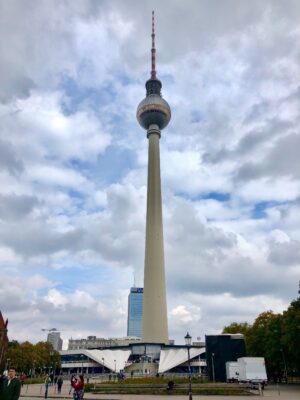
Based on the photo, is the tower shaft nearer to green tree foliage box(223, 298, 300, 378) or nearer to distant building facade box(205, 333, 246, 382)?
green tree foliage box(223, 298, 300, 378)

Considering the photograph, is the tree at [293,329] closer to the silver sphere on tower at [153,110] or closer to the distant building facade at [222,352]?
the distant building facade at [222,352]

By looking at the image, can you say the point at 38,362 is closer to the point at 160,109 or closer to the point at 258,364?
the point at 258,364

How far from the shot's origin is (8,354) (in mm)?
78562

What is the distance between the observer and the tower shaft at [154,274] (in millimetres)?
103125

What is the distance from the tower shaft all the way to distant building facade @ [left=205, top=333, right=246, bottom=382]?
2021 inches

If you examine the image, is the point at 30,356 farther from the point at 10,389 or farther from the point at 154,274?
the point at 10,389

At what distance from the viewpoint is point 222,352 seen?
171 ft

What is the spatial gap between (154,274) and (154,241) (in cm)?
907

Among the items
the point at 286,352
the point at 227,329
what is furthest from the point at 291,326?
the point at 227,329

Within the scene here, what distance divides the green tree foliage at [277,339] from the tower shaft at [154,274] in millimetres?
27785

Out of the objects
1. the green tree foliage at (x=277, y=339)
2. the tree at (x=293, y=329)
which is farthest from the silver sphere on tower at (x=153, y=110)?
the tree at (x=293, y=329)

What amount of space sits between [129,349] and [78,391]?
87475mm

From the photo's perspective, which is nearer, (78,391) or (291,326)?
(78,391)

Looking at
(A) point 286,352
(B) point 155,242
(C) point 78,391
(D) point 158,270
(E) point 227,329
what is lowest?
(C) point 78,391
